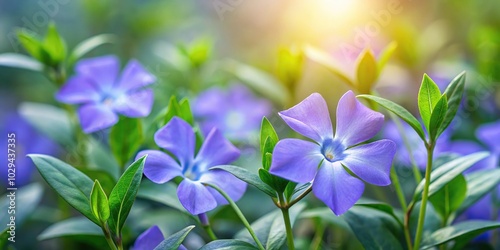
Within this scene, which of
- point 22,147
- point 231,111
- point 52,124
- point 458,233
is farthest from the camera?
point 22,147

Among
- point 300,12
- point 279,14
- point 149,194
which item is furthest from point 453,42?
point 149,194

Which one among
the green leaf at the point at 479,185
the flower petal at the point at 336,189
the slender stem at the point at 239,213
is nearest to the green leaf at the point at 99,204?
the slender stem at the point at 239,213

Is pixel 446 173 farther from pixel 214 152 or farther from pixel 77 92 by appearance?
pixel 77 92

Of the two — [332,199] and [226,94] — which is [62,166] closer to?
[332,199]

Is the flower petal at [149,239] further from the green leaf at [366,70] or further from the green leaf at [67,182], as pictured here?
the green leaf at [366,70]

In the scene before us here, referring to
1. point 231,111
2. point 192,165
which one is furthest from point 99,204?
point 231,111

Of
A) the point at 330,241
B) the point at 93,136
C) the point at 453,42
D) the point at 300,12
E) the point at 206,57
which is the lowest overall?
the point at 330,241

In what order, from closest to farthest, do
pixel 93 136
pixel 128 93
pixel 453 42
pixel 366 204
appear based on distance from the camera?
pixel 366 204 < pixel 128 93 < pixel 93 136 < pixel 453 42

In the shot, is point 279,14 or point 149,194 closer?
point 149,194
